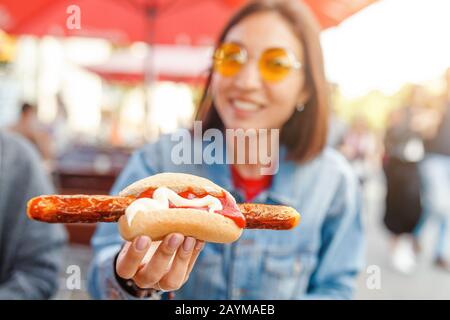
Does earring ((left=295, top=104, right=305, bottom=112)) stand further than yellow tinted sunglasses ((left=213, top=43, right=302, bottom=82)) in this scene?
Yes

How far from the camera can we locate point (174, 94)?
67.3 inches

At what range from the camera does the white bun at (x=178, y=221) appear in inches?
35.5

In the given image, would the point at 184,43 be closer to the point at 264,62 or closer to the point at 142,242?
the point at 264,62

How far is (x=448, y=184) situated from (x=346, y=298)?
419cm

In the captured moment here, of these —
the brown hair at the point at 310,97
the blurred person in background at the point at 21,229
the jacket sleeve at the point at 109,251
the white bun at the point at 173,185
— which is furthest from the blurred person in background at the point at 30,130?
the white bun at the point at 173,185

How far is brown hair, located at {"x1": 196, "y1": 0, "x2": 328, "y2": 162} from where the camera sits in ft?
4.03

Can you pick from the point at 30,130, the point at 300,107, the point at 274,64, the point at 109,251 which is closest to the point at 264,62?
the point at 274,64

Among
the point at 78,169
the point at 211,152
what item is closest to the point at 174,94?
the point at 211,152

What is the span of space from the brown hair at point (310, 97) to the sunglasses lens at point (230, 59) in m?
0.05

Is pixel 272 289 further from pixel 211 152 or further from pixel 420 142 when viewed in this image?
pixel 420 142

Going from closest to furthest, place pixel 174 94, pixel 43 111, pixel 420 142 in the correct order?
pixel 174 94 < pixel 420 142 < pixel 43 111

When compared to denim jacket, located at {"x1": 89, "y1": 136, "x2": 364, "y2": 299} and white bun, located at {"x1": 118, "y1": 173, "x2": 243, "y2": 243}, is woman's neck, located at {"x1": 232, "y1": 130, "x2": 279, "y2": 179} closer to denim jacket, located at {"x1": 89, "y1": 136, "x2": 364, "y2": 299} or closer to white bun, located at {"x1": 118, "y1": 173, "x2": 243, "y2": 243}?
denim jacket, located at {"x1": 89, "y1": 136, "x2": 364, "y2": 299}

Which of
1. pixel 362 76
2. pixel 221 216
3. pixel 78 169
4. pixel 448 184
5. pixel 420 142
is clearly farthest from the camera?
pixel 448 184

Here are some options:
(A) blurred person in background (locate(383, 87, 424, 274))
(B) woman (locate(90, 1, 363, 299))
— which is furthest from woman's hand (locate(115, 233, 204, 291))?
(A) blurred person in background (locate(383, 87, 424, 274))
